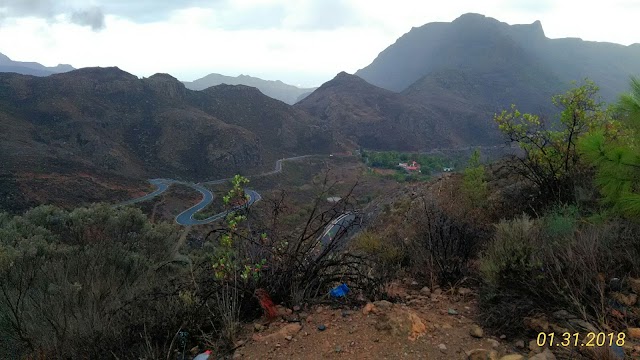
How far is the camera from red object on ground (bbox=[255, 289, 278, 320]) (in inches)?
149

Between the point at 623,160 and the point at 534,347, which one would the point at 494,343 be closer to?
the point at 534,347

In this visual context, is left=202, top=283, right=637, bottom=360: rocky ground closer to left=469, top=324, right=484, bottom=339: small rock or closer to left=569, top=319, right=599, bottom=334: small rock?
left=469, top=324, right=484, bottom=339: small rock

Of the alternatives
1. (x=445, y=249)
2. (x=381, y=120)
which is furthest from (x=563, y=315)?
(x=381, y=120)

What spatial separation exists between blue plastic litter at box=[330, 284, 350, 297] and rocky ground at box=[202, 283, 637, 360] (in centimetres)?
20

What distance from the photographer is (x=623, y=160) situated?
445cm

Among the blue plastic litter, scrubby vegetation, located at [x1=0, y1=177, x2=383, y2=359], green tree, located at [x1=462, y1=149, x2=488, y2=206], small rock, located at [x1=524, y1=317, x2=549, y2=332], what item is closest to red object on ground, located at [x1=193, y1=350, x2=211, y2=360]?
scrubby vegetation, located at [x1=0, y1=177, x2=383, y2=359]

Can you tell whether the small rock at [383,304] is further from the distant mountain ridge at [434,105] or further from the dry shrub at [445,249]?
the distant mountain ridge at [434,105]

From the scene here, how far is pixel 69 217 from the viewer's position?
17438 millimetres

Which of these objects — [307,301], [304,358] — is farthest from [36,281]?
[304,358]

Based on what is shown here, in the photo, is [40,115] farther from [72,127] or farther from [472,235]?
[472,235]

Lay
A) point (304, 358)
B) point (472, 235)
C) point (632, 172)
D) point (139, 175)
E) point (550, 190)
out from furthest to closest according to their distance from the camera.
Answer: point (139, 175)
point (550, 190)
point (472, 235)
point (632, 172)
point (304, 358)

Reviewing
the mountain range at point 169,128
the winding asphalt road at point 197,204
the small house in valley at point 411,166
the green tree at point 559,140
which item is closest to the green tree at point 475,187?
the green tree at point 559,140

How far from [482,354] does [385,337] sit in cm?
74

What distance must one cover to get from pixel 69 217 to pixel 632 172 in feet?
64.4
